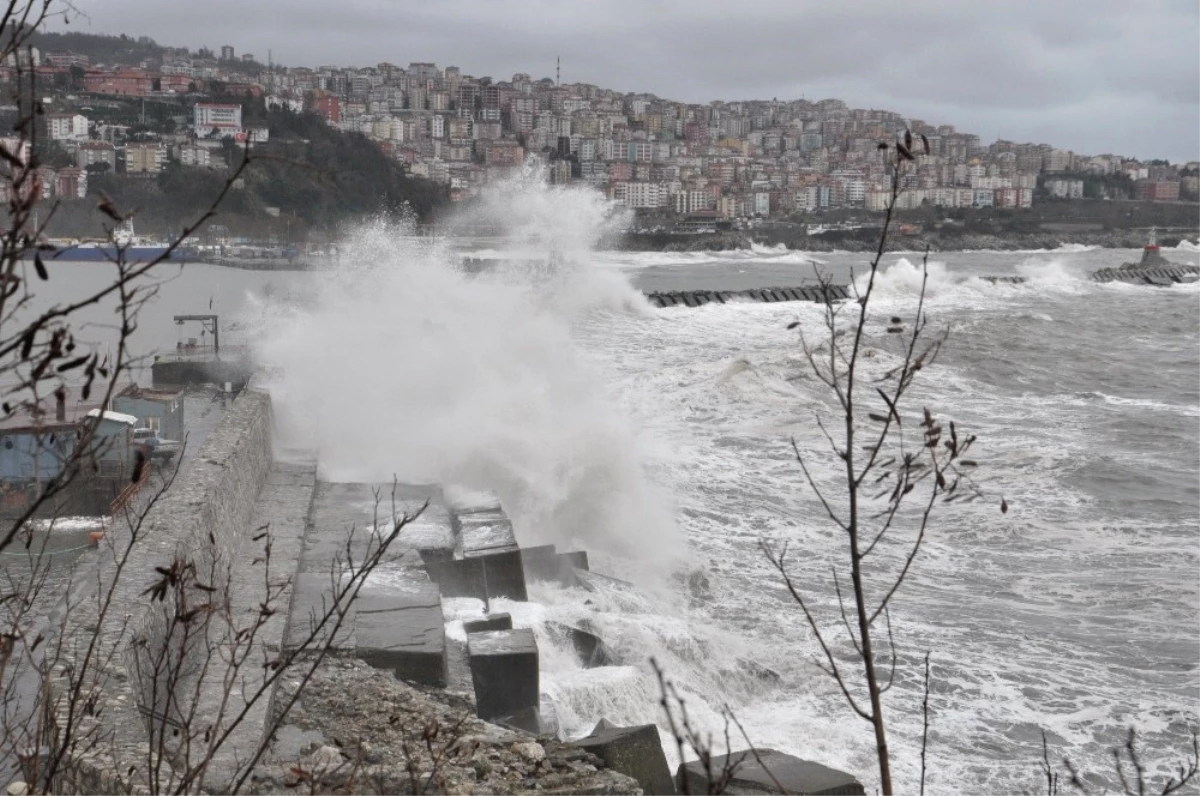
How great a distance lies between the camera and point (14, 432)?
10227 mm

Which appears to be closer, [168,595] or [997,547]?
[168,595]

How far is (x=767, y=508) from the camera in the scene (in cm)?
1327

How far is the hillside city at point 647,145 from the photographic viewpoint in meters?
95.9

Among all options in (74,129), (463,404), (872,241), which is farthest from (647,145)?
(463,404)

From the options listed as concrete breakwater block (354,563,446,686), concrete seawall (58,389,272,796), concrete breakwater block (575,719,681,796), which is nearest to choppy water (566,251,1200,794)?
concrete breakwater block (575,719,681,796)

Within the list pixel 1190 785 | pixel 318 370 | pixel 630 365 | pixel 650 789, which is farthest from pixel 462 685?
pixel 630 365

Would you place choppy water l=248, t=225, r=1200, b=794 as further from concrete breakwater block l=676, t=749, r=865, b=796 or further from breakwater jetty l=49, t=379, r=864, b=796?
concrete breakwater block l=676, t=749, r=865, b=796

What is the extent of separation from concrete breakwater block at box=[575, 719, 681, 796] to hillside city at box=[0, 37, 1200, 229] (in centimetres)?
6816

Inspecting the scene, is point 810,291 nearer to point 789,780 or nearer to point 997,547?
point 997,547

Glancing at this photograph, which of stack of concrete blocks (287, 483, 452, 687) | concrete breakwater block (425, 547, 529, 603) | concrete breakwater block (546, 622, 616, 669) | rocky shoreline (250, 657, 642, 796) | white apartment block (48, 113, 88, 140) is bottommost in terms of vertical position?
concrete breakwater block (546, 622, 616, 669)

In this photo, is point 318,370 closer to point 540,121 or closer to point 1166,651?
point 1166,651

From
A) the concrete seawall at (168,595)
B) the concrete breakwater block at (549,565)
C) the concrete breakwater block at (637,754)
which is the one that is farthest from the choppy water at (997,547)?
the concrete seawall at (168,595)

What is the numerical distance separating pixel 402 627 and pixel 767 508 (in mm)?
6753

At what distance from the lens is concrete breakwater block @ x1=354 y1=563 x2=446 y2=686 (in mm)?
6688
